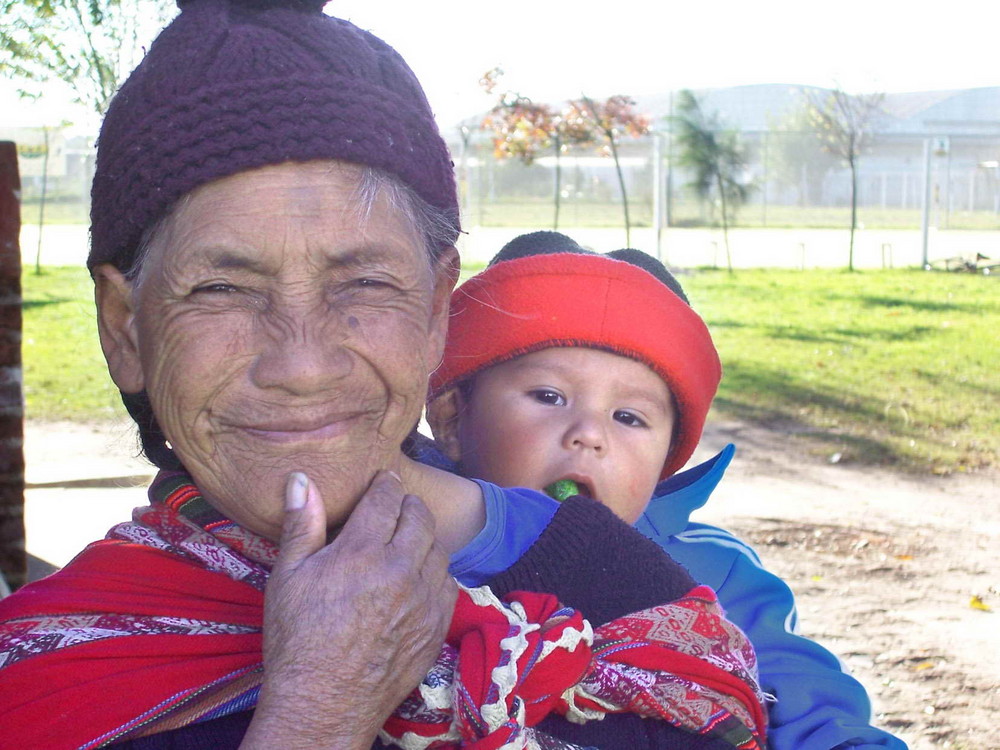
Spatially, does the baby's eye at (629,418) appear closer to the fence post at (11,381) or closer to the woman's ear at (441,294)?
the woman's ear at (441,294)

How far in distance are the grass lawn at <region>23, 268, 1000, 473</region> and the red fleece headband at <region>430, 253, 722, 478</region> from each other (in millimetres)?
3130

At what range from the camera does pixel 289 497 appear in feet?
5.06

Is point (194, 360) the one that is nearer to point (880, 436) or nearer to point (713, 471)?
point (713, 471)

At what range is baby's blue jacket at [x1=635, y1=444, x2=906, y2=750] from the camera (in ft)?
6.33

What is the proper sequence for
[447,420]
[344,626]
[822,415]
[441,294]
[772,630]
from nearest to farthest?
[344,626] < [441,294] < [772,630] < [447,420] < [822,415]

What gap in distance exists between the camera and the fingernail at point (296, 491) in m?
1.53

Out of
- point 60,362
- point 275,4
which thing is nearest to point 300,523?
point 275,4

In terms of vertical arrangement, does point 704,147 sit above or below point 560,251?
above

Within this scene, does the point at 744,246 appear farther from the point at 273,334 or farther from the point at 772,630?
the point at 273,334

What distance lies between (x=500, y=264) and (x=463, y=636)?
3.53 ft

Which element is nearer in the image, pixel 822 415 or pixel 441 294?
pixel 441 294

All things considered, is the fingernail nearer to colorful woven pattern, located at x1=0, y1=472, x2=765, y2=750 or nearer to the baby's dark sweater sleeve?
colorful woven pattern, located at x1=0, y1=472, x2=765, y2=750

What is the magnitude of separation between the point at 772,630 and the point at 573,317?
0.73 metres

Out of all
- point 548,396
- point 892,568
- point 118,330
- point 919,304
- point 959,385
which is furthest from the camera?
point 919,304
